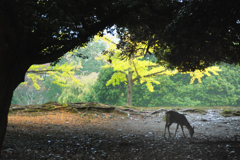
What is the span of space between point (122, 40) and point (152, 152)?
189 inches

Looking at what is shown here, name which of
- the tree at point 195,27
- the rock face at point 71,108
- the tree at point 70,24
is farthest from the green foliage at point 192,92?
the tree at point 70,24

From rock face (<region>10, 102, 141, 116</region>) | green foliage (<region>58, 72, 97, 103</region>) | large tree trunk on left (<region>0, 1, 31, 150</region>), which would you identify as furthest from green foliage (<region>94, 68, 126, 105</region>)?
large tree trunk on left (<region>0, 1, 31, 150</region>)

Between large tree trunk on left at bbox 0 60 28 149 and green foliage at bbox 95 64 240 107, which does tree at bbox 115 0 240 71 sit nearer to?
large tree trunk on left at bbox 0 60 28 149

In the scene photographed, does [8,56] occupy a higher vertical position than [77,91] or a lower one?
higher

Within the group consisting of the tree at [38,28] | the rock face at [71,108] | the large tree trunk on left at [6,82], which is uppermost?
the tree at [38,28]

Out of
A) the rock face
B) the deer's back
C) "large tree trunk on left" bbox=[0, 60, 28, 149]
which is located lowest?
the rock face

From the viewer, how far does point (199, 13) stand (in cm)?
472

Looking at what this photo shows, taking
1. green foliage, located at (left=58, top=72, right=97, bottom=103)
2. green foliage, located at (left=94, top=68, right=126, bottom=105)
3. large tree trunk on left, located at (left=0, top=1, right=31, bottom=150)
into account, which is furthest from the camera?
green foliage, located at (left=58, top=72, right=97, bottom=103)

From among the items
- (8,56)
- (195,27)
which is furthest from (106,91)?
(8,56)

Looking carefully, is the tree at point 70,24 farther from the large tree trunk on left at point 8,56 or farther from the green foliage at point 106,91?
the green foliage at point 106,91

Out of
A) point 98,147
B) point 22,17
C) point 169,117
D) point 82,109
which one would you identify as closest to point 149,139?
point 169,117

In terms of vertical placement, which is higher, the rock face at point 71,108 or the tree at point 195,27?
the tree at point 195,27

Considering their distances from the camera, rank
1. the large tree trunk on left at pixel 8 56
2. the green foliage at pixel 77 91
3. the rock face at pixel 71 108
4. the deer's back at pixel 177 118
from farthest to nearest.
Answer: the green foliage at pixel 77 91
the rock face at pixel 71 108
the deer's back at pixel 177 118
the large tree trunk on left at pixel 8 56

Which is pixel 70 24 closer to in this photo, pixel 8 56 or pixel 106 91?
pixel 8 56
